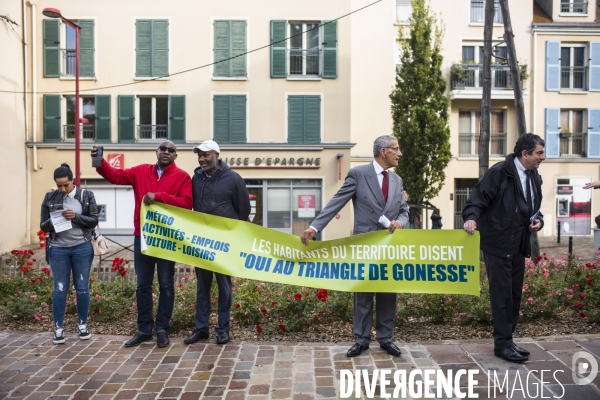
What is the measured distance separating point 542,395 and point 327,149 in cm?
1959

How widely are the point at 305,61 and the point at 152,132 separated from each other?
6920 millimetres

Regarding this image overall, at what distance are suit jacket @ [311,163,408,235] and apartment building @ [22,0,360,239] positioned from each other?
17937 mm

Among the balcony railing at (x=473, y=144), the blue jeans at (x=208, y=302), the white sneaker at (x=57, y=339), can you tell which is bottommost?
the white sneaker at (x=57, y=339)

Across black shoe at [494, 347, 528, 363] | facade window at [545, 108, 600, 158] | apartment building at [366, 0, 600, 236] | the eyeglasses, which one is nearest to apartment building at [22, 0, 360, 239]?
apartment building at [366, 0, 600, 236]

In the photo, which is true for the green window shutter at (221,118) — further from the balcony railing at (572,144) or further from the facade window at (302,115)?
the balcony railing at (572,144)

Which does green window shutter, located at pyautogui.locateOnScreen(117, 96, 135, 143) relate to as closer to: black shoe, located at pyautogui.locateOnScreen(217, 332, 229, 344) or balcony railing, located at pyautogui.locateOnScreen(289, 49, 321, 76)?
balcony railing, located at pyautogui.locateOnScreen(289, 49, 321, 76)

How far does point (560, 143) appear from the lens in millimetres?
27594

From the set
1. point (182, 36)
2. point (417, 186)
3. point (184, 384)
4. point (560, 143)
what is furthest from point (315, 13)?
point (184, 384)

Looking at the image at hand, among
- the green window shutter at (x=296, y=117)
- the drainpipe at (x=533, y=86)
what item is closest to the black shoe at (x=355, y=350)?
the green window shutter at (x=296, y=117)

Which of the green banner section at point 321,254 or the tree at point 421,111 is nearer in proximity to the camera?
the green banner section at point 321,254

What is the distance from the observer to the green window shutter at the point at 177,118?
23.3 metres

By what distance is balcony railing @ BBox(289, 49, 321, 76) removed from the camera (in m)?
23.5

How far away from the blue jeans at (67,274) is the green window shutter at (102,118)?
18.3 m

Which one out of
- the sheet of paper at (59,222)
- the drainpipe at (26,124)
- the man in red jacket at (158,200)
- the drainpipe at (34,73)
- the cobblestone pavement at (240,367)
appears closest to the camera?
the cobblestone pavement at (240,367)
